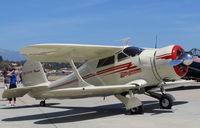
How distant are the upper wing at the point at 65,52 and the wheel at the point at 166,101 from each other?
2.17 metres

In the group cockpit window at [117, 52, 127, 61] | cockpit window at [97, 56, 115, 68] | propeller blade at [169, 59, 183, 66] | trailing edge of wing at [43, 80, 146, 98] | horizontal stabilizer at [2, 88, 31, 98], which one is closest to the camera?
trailing edge of wing at [43, 80, 146, 98]

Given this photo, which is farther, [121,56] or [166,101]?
[166,101]

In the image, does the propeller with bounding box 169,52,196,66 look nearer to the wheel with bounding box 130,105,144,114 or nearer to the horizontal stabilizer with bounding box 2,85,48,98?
the wheel with bounding box 130,105,144,114

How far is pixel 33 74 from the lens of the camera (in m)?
11.9

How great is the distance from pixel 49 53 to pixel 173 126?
430cm

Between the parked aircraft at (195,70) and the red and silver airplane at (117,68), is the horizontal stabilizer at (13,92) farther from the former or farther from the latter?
the parked aircraft at (195,70)


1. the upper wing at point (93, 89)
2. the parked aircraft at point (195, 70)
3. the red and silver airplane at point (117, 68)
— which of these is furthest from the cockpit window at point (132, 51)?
the parked aircraft at point (195, 70)

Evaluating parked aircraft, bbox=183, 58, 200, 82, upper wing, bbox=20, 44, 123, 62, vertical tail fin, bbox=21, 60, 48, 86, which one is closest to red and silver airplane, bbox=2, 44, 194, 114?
upper wing, bbox=20, 44, 123, 62

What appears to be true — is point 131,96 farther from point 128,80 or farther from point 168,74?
point 168,74

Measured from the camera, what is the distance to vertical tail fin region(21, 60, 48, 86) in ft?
38.9

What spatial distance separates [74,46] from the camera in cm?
890

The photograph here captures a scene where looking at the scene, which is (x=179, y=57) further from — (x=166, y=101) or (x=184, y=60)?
(x=166, y=101)

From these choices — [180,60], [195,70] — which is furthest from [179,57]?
[195,70]

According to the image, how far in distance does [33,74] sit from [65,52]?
3092 millimetres
